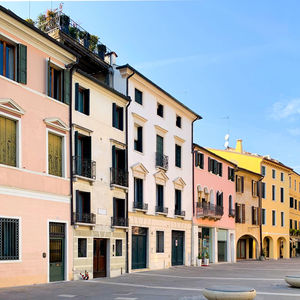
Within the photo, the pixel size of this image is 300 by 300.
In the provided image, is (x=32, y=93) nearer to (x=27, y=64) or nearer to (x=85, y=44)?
(x=27, y=64)

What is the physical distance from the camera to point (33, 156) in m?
20.6

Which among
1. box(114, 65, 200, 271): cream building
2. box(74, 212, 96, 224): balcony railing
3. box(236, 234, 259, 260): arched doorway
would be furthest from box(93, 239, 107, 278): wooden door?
box(236, 234, 259, 260): arched doorway

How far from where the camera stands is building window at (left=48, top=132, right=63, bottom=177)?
21828 mm

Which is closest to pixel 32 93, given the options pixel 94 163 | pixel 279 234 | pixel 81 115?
pixel 81 115

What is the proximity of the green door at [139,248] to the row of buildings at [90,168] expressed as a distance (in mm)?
119

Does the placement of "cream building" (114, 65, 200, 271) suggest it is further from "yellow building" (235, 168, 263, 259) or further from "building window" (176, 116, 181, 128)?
"yellow building" (235, 168, 263, 259)

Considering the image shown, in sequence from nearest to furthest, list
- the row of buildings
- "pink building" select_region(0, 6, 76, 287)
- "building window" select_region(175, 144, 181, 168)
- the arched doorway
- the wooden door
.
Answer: "pink building" select_region(0, 6, 76, 287) → the row of buildings → the wooden door → "building window" select_region(175, 144, 181, 168) → the arched doorway

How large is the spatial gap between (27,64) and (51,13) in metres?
9.52

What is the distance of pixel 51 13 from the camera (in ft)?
95.1

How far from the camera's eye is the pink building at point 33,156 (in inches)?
754

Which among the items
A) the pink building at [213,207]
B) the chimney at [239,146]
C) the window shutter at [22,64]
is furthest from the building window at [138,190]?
the chimney at [239,146]

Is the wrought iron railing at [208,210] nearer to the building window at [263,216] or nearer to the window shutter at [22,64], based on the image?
the building window at [263,216]

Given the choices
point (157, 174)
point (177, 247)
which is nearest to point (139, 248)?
point (157, 174)

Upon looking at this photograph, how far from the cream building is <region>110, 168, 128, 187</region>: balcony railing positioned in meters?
0.99
